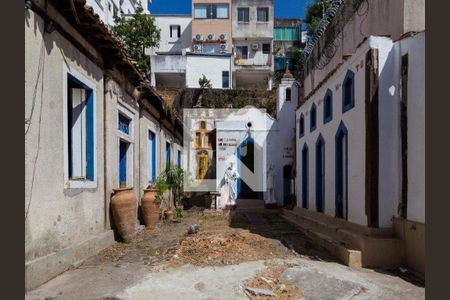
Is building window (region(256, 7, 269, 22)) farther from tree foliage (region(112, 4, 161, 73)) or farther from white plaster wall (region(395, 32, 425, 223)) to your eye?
white plaster wall (region(395, 32, 425, 223))

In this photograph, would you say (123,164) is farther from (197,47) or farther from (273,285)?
(197,47)

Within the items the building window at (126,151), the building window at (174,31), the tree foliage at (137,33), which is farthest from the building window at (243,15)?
the building window at (126,151)

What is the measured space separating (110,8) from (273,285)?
92.9 feet

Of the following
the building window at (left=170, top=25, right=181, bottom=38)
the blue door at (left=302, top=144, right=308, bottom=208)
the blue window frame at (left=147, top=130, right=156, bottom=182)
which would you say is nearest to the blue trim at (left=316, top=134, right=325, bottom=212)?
the blue door at (left=302, top=144, right=308, bottom=208)

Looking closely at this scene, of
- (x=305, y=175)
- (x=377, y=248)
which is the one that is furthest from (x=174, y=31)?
(x=377, y=248)

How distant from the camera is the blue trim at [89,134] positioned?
6.77m

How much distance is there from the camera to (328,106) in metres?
9.32

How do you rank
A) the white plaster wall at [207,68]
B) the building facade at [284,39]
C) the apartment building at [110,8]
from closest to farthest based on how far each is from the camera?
the apartment building at [110,8] → the white plaster wall at [207,68] → the building facade at [284,39]

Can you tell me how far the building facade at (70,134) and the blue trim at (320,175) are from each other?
5.20 metres

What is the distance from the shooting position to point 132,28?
86.8 ft

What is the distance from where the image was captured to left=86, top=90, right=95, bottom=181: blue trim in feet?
22.2

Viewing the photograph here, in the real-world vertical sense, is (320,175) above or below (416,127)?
below

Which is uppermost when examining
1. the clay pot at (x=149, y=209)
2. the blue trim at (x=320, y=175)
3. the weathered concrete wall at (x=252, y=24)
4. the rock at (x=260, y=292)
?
the weathered concrete wall at (x=252, y=24)

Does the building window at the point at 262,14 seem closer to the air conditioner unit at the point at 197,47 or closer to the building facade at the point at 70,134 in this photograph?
the air conditioner unit at the point at 197,47
